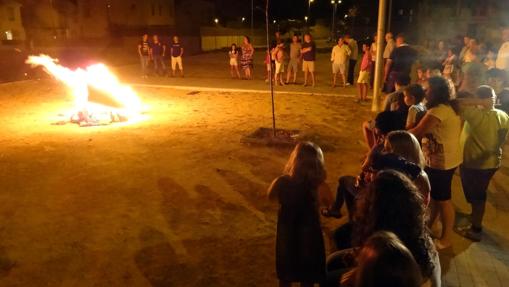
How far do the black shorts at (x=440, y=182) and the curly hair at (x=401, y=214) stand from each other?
232 centimetres

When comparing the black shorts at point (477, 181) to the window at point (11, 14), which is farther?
the window at point (11, 14)

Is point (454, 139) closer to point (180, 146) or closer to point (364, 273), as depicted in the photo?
→ point (364, 273)

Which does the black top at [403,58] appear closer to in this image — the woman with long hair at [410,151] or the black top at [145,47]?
the woman with long hair at [410,151]

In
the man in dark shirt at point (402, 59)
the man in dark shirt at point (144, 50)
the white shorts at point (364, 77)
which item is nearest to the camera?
the man in dark shirt at point (402, 59)

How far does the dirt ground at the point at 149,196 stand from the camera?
181 inches

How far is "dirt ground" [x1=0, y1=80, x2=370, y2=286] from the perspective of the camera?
15.1 ft

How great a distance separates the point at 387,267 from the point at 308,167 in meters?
1.51

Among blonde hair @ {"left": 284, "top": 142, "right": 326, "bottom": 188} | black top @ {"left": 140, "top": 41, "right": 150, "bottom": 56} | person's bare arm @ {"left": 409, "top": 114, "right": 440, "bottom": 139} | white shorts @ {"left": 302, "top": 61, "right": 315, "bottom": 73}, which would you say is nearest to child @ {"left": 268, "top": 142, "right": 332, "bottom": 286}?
blonde hair @ {"left": 284, "top": 142, "right": 326, "bottom": 188}

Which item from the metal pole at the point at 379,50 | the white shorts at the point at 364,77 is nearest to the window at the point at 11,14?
the white shorts at the point at 364,77

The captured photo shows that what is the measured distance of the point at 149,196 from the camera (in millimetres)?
6473

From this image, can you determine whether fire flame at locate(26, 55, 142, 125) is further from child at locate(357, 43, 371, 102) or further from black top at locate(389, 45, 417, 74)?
black top at locate(389, 45, 417, 74)

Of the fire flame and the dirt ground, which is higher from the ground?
the fire flame

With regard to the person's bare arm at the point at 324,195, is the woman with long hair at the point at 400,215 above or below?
above

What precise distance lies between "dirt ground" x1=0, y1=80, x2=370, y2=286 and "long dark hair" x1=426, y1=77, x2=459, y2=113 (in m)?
1.97
